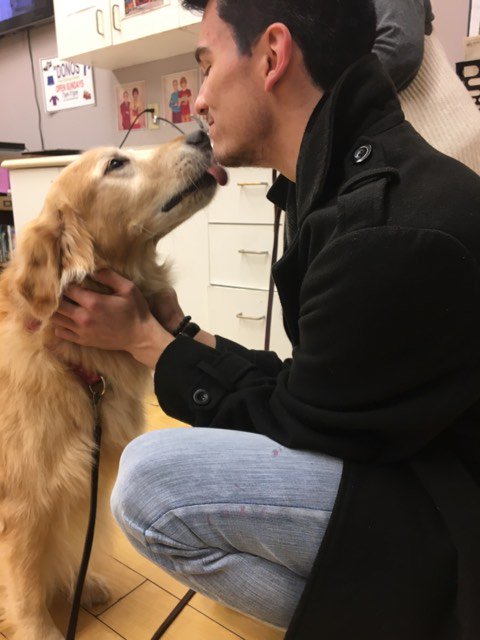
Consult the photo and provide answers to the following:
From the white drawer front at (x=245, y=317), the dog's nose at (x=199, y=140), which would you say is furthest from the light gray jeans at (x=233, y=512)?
the white drawer front at (x=245, y=317)

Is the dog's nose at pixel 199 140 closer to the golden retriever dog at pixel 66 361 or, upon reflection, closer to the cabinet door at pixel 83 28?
the golden retriever dog at pixel 66 361

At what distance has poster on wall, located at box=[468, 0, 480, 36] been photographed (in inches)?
74.0

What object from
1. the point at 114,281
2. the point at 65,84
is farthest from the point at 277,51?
the point at 65,84

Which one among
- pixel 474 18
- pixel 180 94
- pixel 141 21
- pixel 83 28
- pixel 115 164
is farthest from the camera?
pixel 180 94

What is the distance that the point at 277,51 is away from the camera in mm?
776

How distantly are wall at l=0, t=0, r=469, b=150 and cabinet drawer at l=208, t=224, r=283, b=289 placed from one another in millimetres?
922

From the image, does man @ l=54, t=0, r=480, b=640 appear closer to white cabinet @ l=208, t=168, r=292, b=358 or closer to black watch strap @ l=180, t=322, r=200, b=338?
black watch strap @ l=180, t=322, r=200, b=338

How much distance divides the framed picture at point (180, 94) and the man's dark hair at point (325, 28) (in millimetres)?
1953

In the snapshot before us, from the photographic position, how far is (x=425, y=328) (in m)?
0.56

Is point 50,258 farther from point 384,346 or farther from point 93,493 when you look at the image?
point 384,346

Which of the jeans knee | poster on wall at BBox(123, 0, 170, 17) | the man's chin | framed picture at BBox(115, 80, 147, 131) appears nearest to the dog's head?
the man's chin

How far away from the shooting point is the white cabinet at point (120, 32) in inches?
86.9

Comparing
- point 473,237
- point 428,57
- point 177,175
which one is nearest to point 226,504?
point 473,237

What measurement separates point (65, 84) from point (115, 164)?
8.50ft
